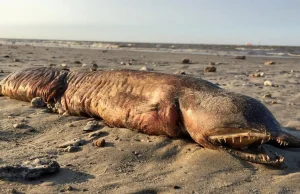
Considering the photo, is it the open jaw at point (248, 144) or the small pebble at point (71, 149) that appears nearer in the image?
the open jaw at point (248, 144)

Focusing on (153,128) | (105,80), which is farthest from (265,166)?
(105,80)

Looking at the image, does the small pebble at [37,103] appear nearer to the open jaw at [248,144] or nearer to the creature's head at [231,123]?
the creature's head at [231,123]

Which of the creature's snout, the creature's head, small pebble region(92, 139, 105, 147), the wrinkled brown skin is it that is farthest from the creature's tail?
the creature's snout

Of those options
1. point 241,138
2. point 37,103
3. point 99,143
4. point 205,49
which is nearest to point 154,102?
point 99,143

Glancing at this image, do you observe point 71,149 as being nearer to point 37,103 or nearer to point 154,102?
point 154,102

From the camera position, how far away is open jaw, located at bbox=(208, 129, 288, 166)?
3508mm

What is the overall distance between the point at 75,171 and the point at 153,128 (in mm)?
1316

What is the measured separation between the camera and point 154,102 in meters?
4.46

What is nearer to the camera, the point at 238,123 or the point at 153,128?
the point at 238,123

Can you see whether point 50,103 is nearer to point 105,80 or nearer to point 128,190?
point 105,80

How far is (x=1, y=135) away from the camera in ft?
14.3

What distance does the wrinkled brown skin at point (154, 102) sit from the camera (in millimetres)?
3744

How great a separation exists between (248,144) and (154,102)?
126 centimetres

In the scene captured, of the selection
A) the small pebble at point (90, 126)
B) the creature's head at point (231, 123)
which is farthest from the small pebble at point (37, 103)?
the creature's head at point (231, 123)
